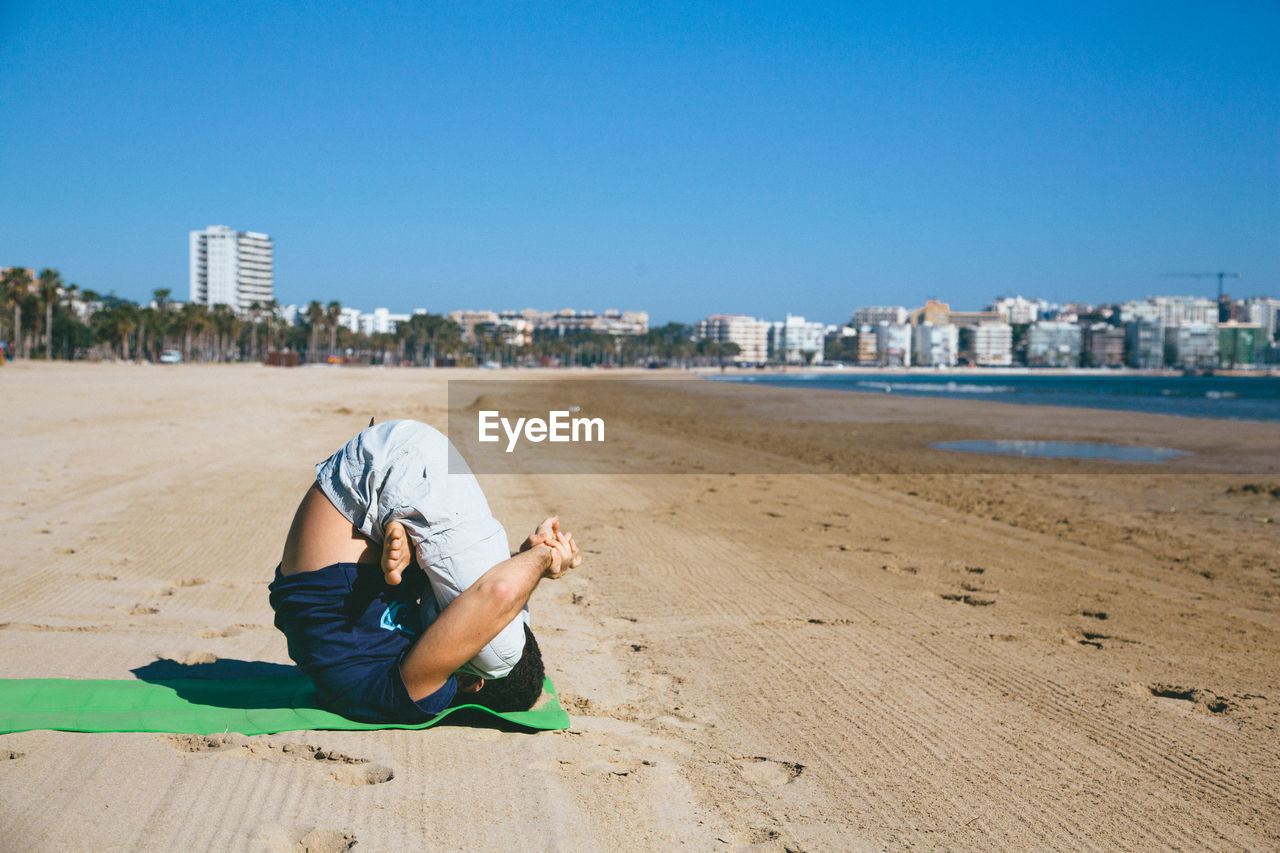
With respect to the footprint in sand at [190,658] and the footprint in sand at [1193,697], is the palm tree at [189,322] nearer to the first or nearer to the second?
the footprint in sand at [190,658]

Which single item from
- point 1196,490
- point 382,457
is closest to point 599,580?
point 382,457

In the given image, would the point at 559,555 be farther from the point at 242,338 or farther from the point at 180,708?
the point at 242,338

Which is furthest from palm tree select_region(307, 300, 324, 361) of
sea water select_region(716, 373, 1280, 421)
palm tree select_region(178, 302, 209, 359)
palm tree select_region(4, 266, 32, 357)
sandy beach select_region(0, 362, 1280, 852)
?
sandy beach select_region(0, 362, 1280, 852)

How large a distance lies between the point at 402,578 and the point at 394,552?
208 millimetres

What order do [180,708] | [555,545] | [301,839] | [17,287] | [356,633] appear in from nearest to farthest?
1. [301,839]
2. [555,545]
3. [356,633]
4. [180,708]
5. [17,287]

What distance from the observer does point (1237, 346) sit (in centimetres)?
18362

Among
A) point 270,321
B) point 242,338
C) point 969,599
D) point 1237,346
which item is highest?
point 1237,346

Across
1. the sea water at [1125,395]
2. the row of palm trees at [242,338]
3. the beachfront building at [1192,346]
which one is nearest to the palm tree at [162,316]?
the row of palm trees at [242,338]

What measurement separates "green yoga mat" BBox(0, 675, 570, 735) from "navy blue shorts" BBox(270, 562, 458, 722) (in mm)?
96

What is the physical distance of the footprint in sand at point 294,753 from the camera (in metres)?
2.77

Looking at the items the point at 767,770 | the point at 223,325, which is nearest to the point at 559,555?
the point at 767,770

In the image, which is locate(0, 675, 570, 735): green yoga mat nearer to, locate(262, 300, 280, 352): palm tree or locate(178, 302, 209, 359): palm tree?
locate(178, 302, 209, 359): palm tree

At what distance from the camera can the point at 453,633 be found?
2875mm

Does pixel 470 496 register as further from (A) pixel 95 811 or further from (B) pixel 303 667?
(A) pixel 95 811
